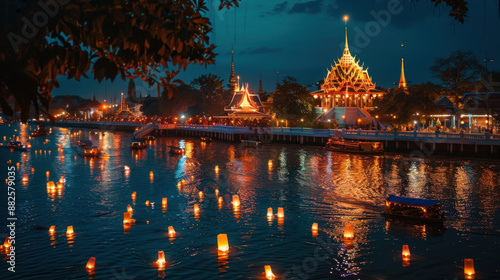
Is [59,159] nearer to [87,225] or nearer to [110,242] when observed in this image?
[87,225]

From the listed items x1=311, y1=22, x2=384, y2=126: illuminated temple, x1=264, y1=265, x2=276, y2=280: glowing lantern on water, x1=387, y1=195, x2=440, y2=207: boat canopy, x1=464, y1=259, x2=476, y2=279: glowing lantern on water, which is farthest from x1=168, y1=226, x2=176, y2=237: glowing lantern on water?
x1=311, y1=22, x2=384, y2=126: illuminated temple

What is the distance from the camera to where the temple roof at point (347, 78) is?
81125mm

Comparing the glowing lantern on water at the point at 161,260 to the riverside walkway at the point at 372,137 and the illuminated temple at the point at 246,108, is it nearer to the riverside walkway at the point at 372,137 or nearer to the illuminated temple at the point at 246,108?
the riverside walkway at the point at 372,137

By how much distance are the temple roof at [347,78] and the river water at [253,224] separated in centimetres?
4471

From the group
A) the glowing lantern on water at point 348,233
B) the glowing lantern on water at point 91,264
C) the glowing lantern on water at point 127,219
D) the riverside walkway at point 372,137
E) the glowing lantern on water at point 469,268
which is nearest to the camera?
the glowing lantern on water at point 469,268

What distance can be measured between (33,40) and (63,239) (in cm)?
1365

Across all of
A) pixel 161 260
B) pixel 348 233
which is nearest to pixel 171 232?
pixel 161 260

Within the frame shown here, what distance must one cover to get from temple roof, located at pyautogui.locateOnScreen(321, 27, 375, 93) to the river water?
44.7 metres

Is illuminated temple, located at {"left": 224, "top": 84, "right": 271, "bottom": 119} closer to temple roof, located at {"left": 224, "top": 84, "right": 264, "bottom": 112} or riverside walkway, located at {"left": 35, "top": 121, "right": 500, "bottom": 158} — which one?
temple roof, located at {"left": 224, "top": 84, "right": 264, "bottom": 112}

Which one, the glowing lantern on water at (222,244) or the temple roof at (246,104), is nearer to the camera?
the glowing lantern on water at (222,244)

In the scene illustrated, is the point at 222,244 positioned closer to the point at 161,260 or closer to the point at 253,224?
the point at 161,260

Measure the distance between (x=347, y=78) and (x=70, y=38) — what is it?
3193 inches

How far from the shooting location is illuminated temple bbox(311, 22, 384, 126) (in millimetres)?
76500

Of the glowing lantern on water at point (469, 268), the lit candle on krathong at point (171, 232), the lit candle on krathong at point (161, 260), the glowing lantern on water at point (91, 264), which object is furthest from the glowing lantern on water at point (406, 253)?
the glowing lantern on water at point (91, 264)
